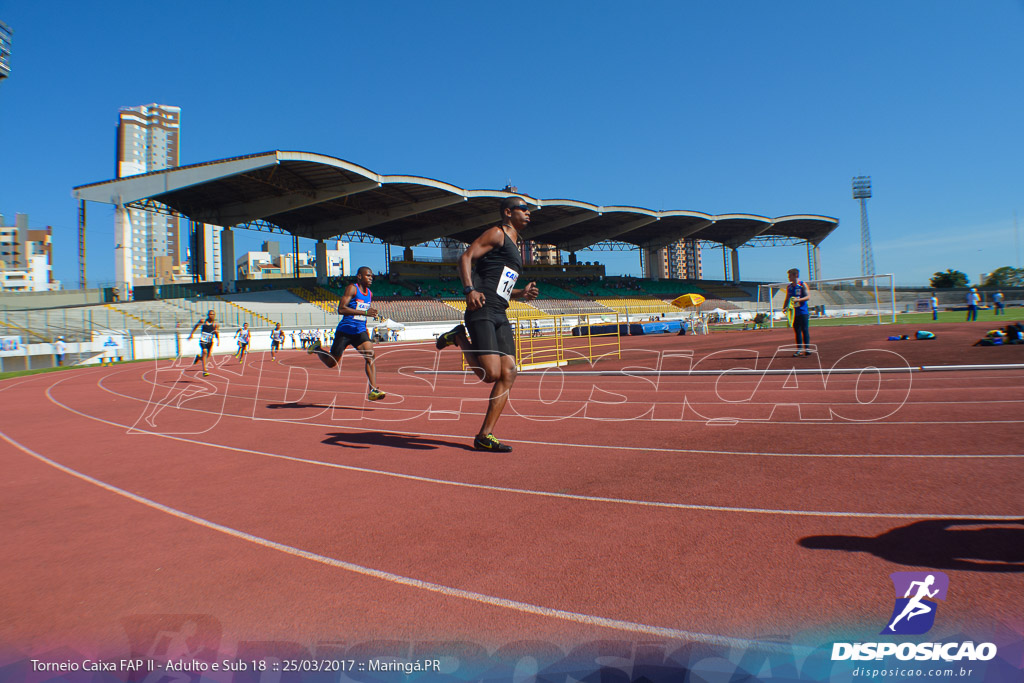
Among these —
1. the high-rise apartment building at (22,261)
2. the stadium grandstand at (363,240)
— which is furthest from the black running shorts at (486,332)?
the high-rise apartment building at (22,261)

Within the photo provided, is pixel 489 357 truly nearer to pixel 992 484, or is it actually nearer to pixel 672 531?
pixel 672 531

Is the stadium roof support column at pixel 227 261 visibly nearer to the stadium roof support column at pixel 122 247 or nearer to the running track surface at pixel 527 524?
the stadium roof support column at pixel 122 247

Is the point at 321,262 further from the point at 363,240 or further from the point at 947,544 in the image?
the point at 947,544

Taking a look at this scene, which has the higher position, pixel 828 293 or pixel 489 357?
pixel 828 293

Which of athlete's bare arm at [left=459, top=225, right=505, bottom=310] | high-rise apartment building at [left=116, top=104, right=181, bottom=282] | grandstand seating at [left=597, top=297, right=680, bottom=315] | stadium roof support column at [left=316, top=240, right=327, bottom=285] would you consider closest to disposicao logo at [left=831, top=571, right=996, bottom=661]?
athlete's bare arm at [left=459, top=225, right=505, bottom=310]

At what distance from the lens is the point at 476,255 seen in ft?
14.4

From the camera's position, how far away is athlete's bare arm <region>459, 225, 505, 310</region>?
4129mm

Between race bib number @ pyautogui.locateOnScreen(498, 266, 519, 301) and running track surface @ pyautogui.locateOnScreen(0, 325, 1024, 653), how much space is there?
4.76ft

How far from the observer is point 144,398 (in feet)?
32.9

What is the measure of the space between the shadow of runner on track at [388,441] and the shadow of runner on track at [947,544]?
10.2 feet

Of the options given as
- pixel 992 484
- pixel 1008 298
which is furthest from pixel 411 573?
pixel 1008 298

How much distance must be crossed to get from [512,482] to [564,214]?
5317 centimetres

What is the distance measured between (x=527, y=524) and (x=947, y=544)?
1.91 meters

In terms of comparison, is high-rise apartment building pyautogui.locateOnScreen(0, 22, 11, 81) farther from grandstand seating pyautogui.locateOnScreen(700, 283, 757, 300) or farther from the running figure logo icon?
grandstand seating pyautogui.locateOnScreen(700, 283, 757, 300)
